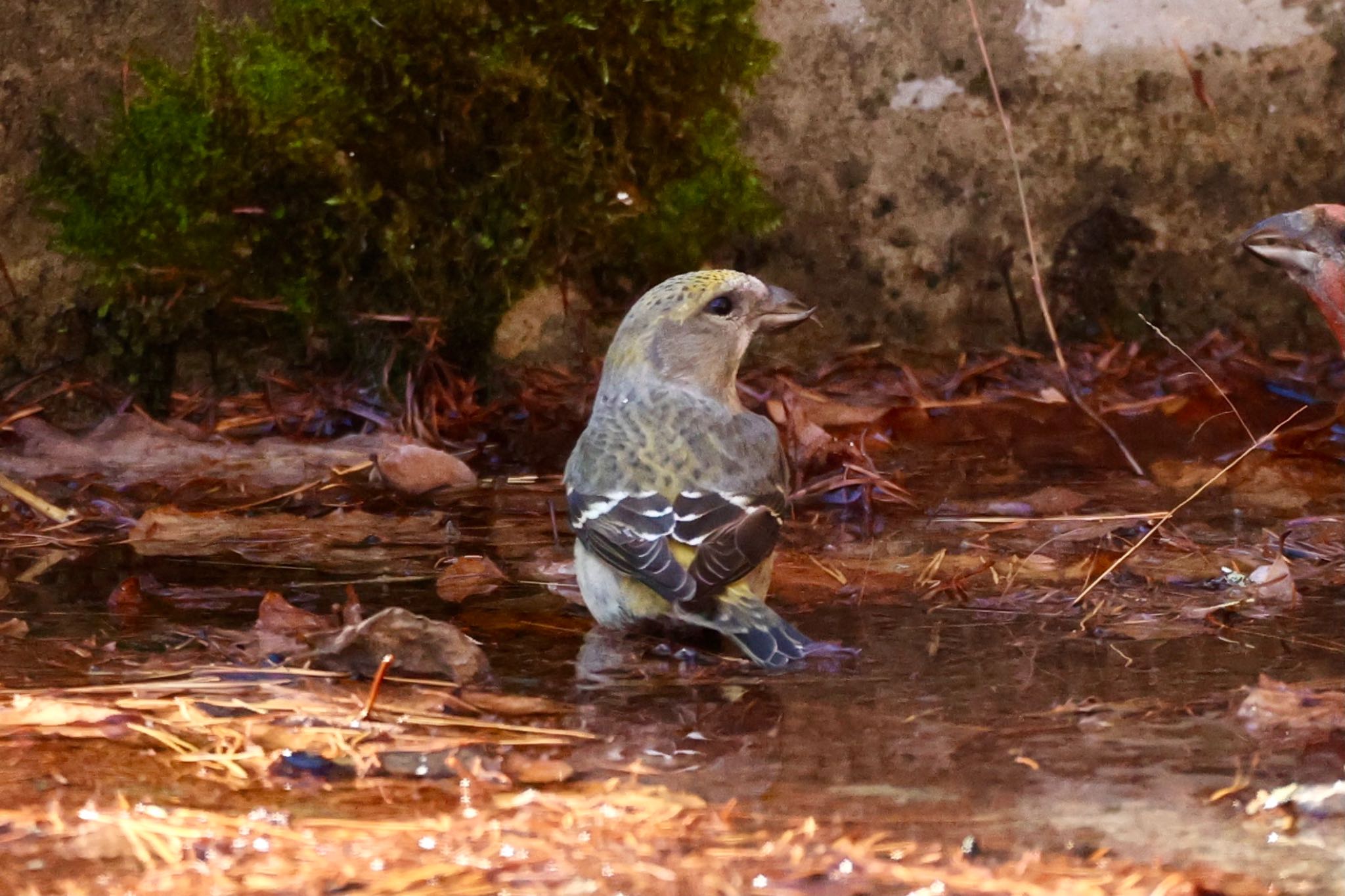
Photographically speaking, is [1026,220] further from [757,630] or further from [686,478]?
[757,630]

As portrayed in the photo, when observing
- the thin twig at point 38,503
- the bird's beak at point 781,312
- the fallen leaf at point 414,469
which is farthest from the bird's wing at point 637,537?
the thin twig at point 38,503

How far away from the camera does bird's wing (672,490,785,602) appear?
3.48 metres

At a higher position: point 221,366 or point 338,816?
point 338,816

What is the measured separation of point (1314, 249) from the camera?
4.25 metres

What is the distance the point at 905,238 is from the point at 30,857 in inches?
185

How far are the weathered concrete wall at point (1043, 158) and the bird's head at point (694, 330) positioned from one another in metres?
1.98

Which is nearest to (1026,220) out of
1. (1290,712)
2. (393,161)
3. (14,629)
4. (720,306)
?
(720,306)

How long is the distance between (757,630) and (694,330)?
1.11 metres

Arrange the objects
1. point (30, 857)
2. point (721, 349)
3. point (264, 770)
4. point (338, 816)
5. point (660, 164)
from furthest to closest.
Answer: point (660, 164) → point (721, 349) → point (264, 770) → point (338, 816) → point (30, 857)

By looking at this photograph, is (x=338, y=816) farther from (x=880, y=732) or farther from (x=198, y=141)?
(x=198, y=141)

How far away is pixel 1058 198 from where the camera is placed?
20.8ft

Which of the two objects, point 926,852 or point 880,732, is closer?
point 926,852

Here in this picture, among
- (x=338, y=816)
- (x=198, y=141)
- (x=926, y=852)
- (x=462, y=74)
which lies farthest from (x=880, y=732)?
(x=198, y=141)

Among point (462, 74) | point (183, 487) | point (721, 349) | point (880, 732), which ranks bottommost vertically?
point (183, 487)
